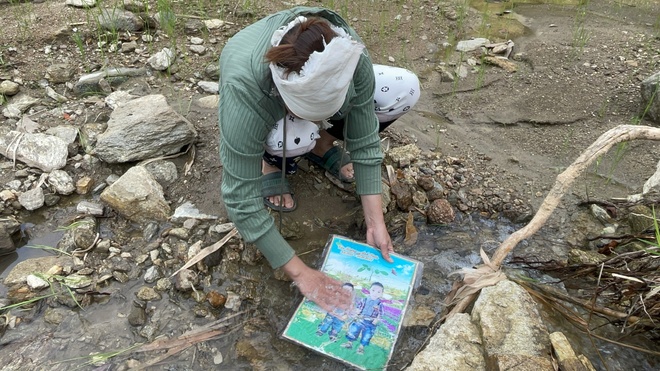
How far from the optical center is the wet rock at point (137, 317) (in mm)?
1902

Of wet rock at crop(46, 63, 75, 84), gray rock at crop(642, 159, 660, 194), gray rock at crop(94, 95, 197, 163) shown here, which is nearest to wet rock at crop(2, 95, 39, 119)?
wet rock at crop(46, 63, 75, 84)

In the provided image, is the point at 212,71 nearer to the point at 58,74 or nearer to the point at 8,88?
the point at 58,74

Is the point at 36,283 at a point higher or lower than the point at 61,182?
lower

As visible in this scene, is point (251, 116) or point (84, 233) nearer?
point (251, 116)

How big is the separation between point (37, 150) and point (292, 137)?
144cm

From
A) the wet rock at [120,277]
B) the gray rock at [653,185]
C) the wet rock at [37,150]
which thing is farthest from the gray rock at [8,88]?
the gray rock at [653,185]

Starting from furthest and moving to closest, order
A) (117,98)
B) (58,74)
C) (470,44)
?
(470,44)
(58,74)
(117,98)

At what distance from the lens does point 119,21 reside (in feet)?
11.0

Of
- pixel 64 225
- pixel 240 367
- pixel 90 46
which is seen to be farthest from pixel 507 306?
pixel 90 46

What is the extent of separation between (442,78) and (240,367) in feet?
8.18

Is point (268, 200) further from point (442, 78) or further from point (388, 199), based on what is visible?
point (442, 78)

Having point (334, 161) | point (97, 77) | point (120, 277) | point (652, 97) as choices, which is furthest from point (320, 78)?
point (652, 97)

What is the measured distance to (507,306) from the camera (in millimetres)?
1698

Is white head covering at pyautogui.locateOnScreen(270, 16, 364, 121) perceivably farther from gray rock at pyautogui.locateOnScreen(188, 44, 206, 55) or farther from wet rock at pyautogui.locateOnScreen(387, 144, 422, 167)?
gray rock at pyautogui.locateOnScreen(188, 44, 206, 55)
